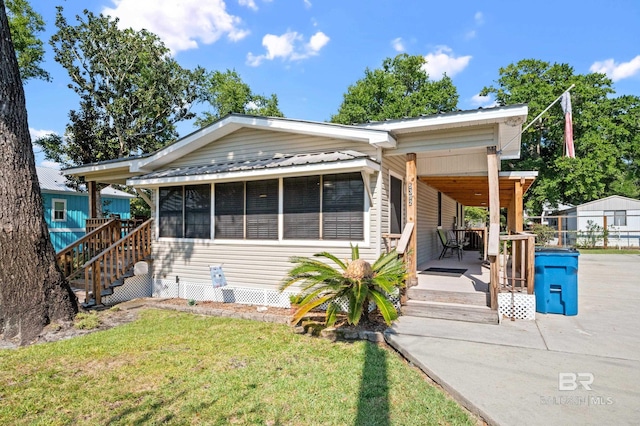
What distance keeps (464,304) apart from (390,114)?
25683 mm

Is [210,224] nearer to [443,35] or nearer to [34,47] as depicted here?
[34,47]

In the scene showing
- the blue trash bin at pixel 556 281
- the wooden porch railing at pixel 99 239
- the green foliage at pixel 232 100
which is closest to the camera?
the blue trash bin at pixel 556 281

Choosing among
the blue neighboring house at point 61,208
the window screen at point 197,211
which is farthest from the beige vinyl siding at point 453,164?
the blue neighboring house at point 61,208

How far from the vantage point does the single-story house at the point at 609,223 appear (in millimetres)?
20875

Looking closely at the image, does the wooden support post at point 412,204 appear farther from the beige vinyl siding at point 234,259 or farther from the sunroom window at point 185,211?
the sunroom window at point 185,211

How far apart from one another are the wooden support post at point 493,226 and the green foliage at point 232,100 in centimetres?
2512

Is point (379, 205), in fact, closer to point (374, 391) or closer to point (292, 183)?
point (292, 183)

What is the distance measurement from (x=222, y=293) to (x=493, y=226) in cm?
517

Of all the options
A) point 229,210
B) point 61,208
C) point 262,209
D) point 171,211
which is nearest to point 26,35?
point 61,208

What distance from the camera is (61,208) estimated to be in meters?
15.0

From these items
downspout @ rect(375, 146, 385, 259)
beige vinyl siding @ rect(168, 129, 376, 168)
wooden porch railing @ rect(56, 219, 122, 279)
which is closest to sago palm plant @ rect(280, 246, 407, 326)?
downspout @ rect(375, 146, 385, 259)

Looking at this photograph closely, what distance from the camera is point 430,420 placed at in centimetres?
269

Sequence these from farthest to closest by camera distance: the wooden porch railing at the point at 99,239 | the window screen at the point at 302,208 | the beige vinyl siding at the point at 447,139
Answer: the wooden porch railing at the point at 99,239, the window screen at the point at 302,208, the beige vinyl siding at the point at 447,139

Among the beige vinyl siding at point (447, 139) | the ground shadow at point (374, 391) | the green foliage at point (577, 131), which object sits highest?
the green foliage at point (577, 131)
